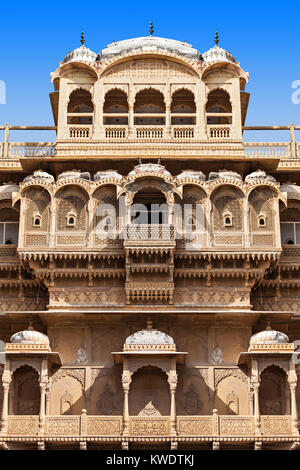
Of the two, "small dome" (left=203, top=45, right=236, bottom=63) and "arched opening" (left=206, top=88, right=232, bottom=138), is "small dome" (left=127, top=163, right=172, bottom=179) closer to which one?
"arched opening" (left=206, top=88, right=232, bottom=138)

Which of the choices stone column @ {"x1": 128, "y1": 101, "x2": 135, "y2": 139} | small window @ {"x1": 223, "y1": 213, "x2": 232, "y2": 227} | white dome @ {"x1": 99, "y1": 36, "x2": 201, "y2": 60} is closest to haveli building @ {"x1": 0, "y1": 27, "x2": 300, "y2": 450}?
small window @ {"x1": 223, "y1": 213, "x2": 232, "y2": 227}

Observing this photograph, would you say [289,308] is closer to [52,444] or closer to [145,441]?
[145,441]

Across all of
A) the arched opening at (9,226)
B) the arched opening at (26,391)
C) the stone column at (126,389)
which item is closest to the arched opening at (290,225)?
the stone column at (126,389)

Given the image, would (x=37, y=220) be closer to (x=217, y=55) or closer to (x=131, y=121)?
(x=131, y=121)

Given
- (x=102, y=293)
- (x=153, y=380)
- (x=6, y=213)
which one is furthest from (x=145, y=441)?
(x=6, y=213)

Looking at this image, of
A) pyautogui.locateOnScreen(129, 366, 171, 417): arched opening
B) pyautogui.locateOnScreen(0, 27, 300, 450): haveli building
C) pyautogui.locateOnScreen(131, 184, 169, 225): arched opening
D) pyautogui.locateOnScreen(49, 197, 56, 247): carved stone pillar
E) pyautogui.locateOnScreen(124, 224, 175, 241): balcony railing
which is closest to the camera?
pyautogui.locateOnScreen(0, 27, 300, 450): haveli building

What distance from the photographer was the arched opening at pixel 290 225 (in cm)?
2552

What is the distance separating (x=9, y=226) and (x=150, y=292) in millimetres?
4745

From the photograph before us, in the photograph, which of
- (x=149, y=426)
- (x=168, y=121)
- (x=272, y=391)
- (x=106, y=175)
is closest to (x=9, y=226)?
(x=106, y=175)

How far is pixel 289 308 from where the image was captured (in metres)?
24.8

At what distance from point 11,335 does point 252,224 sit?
7.20 meters

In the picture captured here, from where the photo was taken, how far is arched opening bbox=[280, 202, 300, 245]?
25.5m

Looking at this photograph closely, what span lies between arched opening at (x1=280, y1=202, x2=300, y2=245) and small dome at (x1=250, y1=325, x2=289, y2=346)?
3.48 m

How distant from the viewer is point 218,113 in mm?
26859
